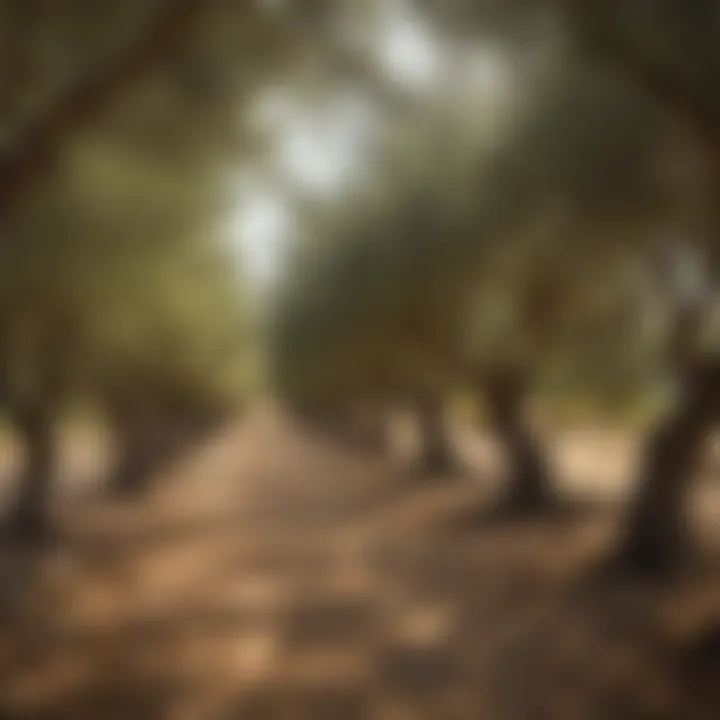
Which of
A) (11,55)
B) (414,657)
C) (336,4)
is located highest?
(11,55)

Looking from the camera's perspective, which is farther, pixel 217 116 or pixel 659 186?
pixel 217 116

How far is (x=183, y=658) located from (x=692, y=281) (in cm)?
79

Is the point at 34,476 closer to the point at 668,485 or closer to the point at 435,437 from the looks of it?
the point at 435,437

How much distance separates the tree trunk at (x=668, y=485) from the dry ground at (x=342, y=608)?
3 cm

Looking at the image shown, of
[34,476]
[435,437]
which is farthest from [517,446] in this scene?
[34,476]

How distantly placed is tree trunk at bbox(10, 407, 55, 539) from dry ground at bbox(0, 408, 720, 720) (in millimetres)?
36

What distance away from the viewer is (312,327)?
132cm

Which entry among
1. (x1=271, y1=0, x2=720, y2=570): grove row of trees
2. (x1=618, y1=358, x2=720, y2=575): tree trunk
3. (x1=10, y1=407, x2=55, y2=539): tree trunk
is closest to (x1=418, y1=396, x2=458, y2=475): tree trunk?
(x1=271, y1=0, x2=720, y2=570): grove row of trees

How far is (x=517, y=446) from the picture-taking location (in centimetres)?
128

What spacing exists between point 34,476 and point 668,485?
0.81 meters

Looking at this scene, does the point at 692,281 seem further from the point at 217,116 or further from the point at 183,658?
the point at 183,658

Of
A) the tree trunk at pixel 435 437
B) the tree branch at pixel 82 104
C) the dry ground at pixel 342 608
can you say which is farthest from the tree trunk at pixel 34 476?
the tree trunk at pixel 435 437

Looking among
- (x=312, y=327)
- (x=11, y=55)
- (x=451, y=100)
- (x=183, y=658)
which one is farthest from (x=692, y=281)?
(x=11, y=55)

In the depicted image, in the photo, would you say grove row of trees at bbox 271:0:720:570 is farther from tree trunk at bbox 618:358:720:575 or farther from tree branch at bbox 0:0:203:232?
tree branch at bbox 0:0:203:232
